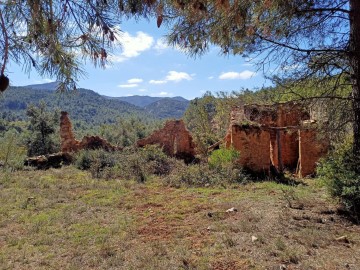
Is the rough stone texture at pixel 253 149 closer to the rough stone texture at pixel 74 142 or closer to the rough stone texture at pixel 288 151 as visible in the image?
the rough stone texture at pixel 288 151

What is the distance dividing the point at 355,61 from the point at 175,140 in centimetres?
1164

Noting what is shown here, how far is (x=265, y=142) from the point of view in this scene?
1088cm

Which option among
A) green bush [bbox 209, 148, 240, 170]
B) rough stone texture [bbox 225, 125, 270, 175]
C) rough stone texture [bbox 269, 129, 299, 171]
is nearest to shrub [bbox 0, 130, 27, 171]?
green bush [bbox 209, 148, 240, 170]

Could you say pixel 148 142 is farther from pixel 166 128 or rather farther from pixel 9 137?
pixel 9 137

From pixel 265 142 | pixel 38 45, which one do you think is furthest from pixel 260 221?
pixel 265 142

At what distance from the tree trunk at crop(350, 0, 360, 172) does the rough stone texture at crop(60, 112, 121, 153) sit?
12.6 m

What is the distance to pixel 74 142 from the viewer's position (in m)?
17.3

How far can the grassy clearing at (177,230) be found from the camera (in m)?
4.30

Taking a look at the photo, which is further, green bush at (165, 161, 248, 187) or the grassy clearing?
green bush at (165, 161, 248, 187)

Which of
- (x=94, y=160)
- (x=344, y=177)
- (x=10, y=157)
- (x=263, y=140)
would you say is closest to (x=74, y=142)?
(x=10, y=157)

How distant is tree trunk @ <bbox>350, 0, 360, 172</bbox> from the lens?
5.51 metres

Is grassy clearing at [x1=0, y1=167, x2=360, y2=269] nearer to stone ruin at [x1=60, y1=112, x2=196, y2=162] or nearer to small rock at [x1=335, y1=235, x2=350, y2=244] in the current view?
small rock at [x1=335, y1=235, x2=350, y2=244]

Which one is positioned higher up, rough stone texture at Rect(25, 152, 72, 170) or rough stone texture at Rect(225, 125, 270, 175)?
rough stone texture at Rect(225, 125, 270, 175)

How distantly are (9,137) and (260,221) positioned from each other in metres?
15.5
